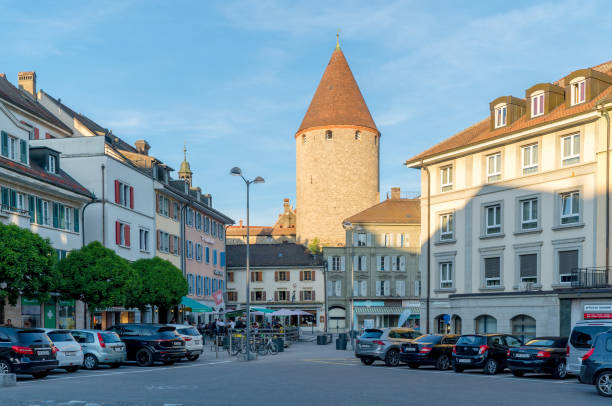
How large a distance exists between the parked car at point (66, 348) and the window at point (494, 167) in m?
22.6

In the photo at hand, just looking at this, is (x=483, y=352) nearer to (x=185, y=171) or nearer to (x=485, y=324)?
(x=485, y=324)

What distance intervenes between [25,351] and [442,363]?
14410mm

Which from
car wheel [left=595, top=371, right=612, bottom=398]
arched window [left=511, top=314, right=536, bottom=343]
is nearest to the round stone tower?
arched window [left=511, top=314, right=536, bottom=343]

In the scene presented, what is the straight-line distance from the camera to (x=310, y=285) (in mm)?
87375

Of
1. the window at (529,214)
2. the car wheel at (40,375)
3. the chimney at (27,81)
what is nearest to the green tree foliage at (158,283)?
the chimney at (27,81)

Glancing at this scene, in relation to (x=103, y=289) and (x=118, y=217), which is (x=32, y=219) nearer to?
(x=103, y=289)

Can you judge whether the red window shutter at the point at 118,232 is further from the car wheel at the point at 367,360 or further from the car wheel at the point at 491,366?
the car wheel at the point at 491,366

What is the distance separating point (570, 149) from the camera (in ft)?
115

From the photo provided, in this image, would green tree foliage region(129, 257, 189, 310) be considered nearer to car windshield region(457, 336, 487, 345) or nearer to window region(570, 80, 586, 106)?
car windshield region(457, 336, 487, 345)

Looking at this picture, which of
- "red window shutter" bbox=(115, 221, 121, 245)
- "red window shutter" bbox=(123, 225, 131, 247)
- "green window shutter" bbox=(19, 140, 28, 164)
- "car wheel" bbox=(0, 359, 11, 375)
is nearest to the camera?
"car wheel" bbox=(0, 359, 11, 375)

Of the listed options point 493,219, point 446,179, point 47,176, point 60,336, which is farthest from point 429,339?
point 47,176

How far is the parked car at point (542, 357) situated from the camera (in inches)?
945

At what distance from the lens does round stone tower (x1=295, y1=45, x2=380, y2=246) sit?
316 feet

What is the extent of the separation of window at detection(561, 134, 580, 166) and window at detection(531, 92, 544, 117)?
2.66 metres
